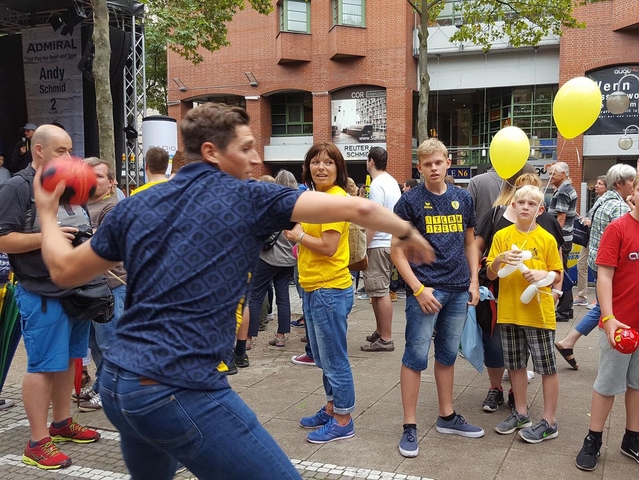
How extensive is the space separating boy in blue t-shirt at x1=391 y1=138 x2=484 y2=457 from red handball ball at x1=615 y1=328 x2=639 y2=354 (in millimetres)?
964

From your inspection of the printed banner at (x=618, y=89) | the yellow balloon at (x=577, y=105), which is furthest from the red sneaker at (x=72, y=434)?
the printed banner at (x=618, y=89)

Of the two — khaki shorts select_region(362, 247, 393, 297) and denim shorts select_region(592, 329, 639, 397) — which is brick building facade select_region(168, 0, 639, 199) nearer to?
khaki shorts select_region(362, 247, 393, 297)

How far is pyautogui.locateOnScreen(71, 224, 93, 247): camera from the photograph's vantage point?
3.95m

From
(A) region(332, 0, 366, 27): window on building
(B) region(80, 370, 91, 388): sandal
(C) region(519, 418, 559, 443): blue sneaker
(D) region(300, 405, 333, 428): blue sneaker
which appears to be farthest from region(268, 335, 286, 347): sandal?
(A) region(332, 0, 366, 27): window on building

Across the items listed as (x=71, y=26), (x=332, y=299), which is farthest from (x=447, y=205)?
(x=71, y=26)

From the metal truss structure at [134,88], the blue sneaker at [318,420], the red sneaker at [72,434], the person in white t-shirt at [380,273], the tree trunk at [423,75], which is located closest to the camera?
the red sneaker at [72,434]

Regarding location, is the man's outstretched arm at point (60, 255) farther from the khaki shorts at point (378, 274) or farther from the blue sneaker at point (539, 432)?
the khaki shorts at point (378, 274)

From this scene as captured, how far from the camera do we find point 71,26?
12.3m

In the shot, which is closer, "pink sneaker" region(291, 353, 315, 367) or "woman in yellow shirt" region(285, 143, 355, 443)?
"woman in yellow shirt" region(285, 143, 355, 443)

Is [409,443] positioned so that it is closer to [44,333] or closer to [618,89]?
[44,333]

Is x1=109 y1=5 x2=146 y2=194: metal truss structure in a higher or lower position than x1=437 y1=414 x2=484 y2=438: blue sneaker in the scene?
higher

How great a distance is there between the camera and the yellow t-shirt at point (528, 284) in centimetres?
417

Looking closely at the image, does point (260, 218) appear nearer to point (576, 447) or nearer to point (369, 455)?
point (369, 455)

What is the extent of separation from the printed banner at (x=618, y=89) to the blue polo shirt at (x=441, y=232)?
19667 millimetres
